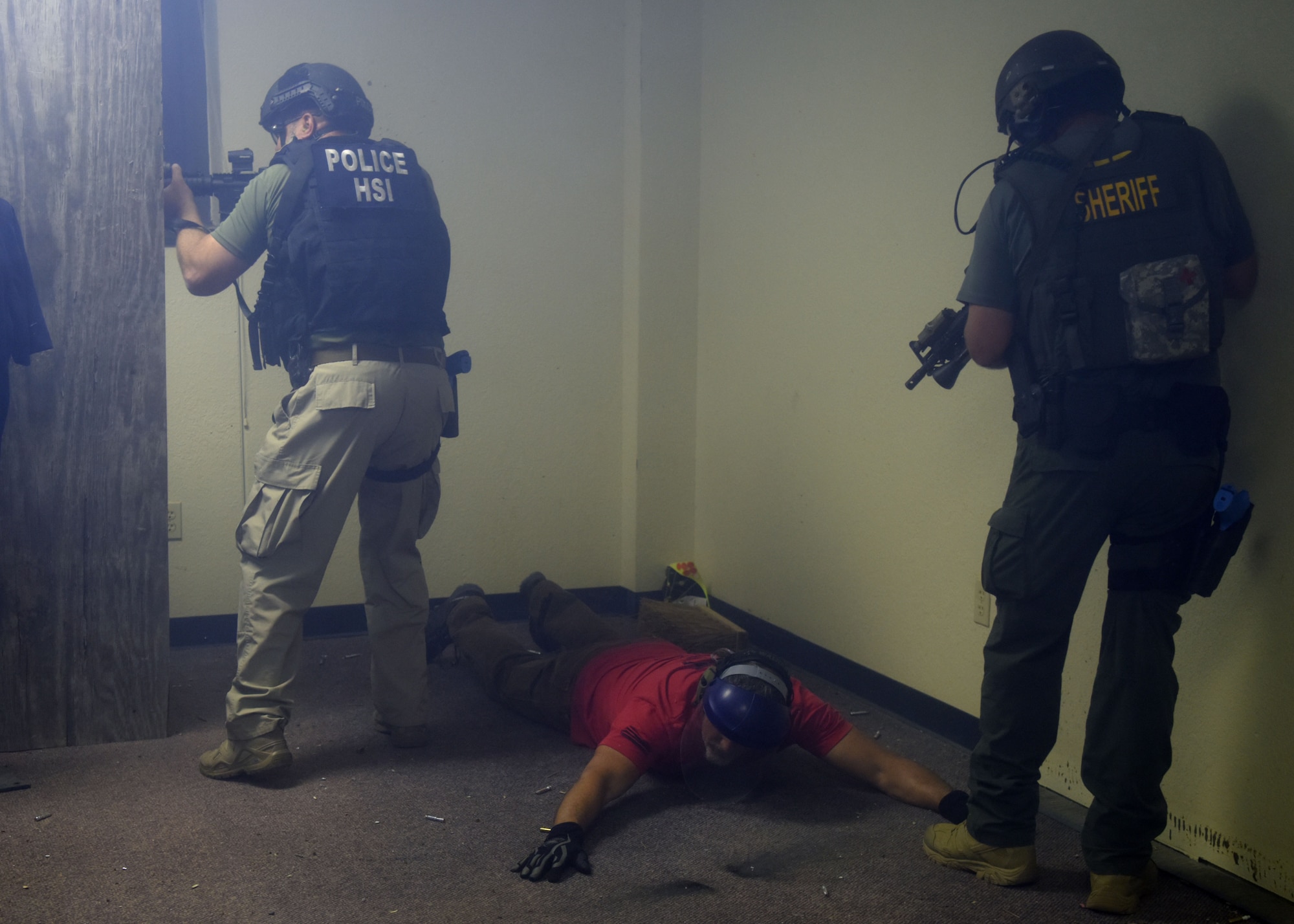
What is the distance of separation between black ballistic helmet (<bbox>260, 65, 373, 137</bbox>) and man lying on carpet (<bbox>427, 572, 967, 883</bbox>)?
1.48 m

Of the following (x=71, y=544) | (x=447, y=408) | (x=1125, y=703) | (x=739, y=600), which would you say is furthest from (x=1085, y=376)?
(x=71, y=544)

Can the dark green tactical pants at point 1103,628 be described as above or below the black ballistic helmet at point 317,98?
below

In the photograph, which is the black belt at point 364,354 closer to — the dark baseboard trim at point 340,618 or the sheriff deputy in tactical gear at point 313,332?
the sheriff deputy in tactical gear at point 313,332

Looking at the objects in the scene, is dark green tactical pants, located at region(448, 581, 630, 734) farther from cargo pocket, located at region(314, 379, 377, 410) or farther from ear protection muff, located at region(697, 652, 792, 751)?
cargo pocket, located at region(314, 379, 377, 410)

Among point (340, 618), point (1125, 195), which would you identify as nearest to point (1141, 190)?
point (1125, 195)

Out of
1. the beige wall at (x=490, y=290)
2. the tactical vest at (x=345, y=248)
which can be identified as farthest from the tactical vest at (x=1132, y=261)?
the beige wall at (x=490, y=290)

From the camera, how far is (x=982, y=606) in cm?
252

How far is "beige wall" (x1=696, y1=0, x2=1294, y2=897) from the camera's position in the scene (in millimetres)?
1835

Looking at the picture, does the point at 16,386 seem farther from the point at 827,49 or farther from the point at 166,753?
the point at 827,49

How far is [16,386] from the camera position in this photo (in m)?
2.42

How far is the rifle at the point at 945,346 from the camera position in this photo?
1.97m

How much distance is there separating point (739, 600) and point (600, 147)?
1.80m

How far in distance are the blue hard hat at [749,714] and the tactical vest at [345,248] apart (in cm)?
113

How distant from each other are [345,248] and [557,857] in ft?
4.62
